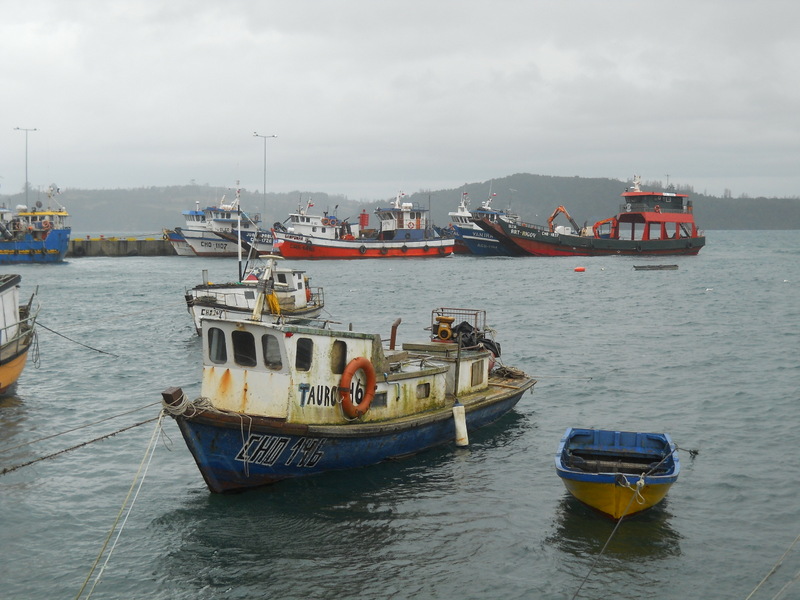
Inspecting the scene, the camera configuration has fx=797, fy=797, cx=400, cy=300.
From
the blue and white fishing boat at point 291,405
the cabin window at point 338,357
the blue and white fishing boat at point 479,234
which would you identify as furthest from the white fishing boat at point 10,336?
the blue and white fishing boat at point 479,234

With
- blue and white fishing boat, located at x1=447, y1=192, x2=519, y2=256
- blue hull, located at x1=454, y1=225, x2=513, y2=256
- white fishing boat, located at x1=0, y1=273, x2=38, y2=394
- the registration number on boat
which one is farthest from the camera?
blue hull, located at x1=454, y1=225, x2=513, y2=256

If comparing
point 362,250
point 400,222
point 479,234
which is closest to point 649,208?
point 479,234

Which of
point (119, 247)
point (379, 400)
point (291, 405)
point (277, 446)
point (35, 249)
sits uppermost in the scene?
point (119, 247)

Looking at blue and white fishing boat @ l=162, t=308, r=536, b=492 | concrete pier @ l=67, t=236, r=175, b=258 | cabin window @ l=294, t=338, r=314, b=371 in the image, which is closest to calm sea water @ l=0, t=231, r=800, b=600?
blue and white fishing boat @ l=162, t=308, r=536, b=492

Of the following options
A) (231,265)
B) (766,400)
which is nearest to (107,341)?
(766,400)

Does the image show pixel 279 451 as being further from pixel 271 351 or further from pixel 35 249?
pixel 35 249

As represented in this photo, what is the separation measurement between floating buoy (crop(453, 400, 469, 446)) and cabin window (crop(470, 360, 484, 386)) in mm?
2007

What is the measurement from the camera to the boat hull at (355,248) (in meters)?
92.4

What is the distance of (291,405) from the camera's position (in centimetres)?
1677

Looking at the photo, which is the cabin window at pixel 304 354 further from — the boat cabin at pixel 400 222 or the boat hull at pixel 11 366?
the boat cabin at pixel 400 222

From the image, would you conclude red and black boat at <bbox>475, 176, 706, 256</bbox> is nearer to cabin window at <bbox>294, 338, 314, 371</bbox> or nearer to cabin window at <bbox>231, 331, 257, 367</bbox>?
cabin window at <bbox>294, 338, 314, 371</bbox>

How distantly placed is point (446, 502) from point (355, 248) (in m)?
78.6

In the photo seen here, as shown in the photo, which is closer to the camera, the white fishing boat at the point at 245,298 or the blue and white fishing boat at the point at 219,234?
the white fishing boat at the point at 245,298

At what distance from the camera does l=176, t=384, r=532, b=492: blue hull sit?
16.1 meters
